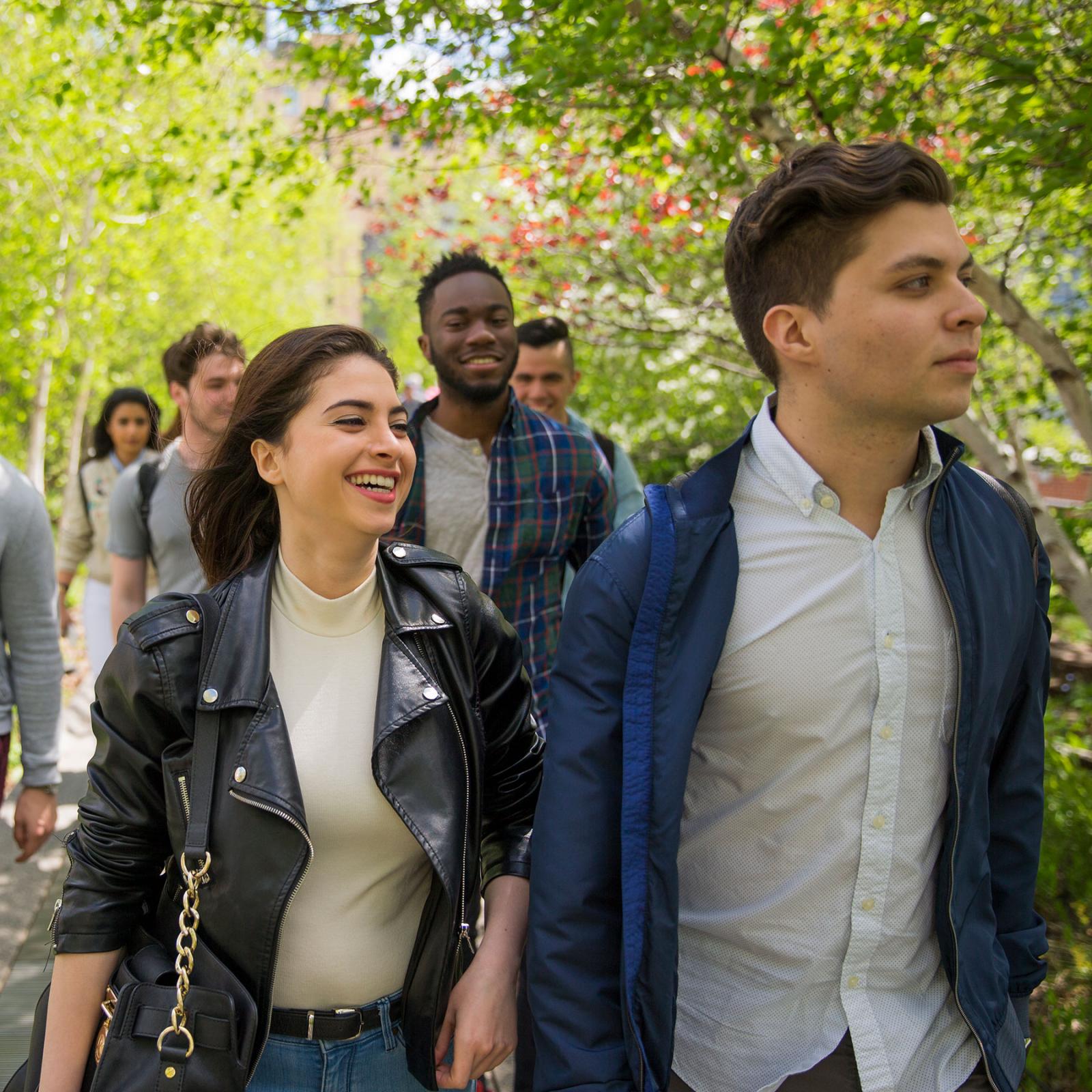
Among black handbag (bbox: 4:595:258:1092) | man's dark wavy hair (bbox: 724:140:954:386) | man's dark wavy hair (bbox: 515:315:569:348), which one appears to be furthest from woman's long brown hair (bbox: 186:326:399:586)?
man's dark wavy hair (bbox: 515:315:569:348)

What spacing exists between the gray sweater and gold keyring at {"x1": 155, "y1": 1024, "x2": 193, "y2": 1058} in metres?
A: 1.75

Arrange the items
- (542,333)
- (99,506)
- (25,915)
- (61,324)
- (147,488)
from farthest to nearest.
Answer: (61,324)
(99,506)
(542,333)
(25,915)
(147,488)

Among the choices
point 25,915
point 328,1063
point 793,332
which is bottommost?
point 25,915

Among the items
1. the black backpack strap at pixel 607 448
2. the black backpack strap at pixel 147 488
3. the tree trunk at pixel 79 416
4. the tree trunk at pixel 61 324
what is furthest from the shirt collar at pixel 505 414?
the tree trunk at pixel 79 416

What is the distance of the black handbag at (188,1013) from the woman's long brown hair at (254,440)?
52 cm

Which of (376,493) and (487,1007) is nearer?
(487,1007)

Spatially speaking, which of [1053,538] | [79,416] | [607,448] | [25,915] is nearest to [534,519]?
[607,448]

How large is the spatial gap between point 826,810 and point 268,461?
1.24 metres

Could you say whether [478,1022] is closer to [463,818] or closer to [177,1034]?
[463,818]

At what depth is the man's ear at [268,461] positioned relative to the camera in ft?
7.72

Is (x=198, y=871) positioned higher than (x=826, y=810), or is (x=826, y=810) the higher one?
(x=826, y=810)

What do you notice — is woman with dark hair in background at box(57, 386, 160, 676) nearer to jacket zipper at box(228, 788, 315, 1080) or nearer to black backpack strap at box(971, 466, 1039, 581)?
jacket zipper at box(228, 788, 315, 1080)

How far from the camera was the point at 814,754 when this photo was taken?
2.04 meters

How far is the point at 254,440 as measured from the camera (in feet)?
7.86
